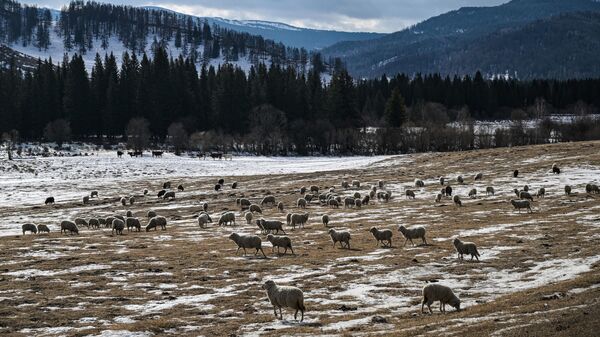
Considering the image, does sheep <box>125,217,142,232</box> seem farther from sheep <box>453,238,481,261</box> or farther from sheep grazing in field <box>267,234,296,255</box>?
sheep <box>453,238,481,261</box>

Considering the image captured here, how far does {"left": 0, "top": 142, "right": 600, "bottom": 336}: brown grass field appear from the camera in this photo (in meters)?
16.1

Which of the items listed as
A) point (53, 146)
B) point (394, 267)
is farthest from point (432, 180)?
point (53, 146)

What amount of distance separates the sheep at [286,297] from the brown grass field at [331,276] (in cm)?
41

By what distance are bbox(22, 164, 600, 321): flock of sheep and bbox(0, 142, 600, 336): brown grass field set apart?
1.87ft

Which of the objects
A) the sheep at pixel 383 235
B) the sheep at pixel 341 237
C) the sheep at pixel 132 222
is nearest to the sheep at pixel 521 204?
the sheep at pixel 383 235

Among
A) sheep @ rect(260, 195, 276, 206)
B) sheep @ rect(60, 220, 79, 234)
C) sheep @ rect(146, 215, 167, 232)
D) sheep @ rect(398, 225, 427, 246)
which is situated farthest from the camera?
sheep @ rect(260, 195, 276, 206)

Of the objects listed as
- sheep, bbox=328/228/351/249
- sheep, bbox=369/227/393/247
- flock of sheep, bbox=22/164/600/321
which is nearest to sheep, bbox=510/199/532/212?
flock of sheep, bbox=22/164/600/321

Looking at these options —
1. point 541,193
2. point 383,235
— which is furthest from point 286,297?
point 541,193

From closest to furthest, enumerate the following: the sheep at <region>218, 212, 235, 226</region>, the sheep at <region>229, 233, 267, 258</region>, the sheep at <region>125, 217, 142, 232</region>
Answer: the sheep at <region>229, 233, 267, 258</region> < the sheep at <region>125, 217, 142, 232</region> < the sheep at <region>218, 212, 235, 226</region>

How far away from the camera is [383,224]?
34.4m

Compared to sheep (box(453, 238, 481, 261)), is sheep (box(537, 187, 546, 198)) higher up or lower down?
higher up

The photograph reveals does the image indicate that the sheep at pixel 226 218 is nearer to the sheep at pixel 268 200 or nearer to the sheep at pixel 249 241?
the sheep at pixel 268 200

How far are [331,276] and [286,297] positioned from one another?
538 cm

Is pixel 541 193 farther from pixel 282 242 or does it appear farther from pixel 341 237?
pixel 282 242
